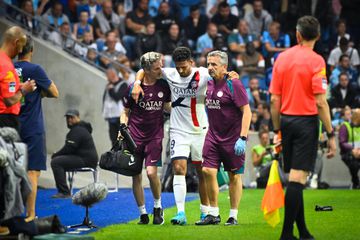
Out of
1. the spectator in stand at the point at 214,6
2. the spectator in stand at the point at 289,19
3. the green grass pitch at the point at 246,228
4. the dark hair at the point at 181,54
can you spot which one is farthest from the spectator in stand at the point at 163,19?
the dark hair at the point at 181,54

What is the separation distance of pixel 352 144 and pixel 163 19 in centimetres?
655

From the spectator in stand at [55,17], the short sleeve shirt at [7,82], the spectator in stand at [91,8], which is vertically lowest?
the short sleeve shirt at [7,82]

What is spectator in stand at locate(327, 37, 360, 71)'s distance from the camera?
87.5 feet

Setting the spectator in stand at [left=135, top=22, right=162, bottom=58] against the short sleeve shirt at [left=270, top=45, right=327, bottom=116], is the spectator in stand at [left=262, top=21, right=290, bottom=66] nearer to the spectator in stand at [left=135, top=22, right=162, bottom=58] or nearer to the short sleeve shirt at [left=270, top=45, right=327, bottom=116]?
the spectator in stand at [left=135, top=22, right=162, bottom=58]

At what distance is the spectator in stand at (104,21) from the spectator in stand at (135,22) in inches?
15.6

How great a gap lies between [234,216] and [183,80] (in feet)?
6.40

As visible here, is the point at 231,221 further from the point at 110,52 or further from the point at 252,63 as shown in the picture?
the point at 252,63

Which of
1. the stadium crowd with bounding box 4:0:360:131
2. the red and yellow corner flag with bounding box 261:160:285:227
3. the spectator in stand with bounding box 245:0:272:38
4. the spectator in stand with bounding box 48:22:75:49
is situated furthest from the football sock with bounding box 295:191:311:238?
the spectator in stand with bounding box 245:0:272:38

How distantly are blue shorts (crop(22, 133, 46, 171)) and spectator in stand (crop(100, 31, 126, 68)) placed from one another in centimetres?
1314

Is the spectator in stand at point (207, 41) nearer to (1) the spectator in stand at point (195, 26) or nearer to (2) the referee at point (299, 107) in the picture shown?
(1) the spectator in stand at point (195, 26)

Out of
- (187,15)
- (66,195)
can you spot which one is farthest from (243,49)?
(66,195)

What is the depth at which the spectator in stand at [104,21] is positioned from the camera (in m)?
26.6

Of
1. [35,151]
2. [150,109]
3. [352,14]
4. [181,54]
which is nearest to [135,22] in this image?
[352,14]

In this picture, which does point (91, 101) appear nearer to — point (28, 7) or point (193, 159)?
point (28, 7)
